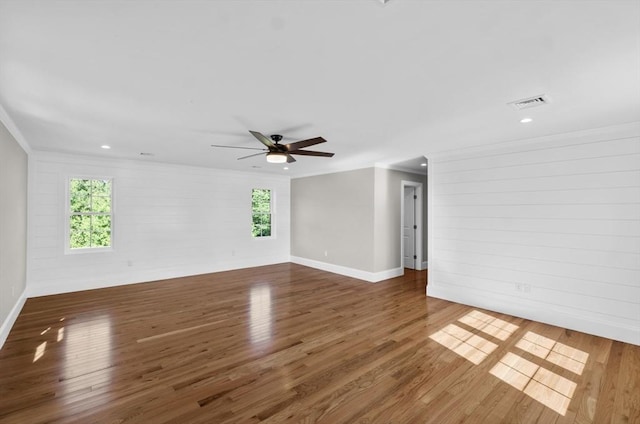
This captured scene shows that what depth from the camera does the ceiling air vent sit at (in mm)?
2656

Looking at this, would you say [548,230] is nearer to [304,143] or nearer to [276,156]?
[304,143]

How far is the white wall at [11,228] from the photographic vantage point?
3361mm

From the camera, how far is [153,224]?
6.33m

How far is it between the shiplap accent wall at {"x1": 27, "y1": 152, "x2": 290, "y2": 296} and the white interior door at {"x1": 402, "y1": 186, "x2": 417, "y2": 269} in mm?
3190

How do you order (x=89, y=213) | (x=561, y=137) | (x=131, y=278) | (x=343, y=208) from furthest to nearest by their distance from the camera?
(x=343, y=208), (x=131, y=278), (x=89, y=213), (x=561, y=137)

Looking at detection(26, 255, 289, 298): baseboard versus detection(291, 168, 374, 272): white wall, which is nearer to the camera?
detection(26, 255, 289, 298): baseboard

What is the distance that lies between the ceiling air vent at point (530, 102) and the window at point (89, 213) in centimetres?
673

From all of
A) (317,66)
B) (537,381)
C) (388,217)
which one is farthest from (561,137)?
(317,66)

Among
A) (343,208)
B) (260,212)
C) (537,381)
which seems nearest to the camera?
(537,381)

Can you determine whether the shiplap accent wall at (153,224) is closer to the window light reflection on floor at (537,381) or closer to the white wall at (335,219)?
the white wall at (335,219)

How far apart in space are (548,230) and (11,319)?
6.98m

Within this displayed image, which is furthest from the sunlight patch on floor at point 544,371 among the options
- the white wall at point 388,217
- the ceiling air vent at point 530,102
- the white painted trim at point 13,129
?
the white painted trim at point 13,129

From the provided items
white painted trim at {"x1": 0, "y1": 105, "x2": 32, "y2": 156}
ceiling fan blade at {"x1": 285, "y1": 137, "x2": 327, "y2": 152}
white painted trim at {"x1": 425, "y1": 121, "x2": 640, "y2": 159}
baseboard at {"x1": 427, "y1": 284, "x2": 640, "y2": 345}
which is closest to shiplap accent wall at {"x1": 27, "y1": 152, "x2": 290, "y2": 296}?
white painted trim at {"x1": 0, "y1": 105, "x2": 32, "y2": 156}

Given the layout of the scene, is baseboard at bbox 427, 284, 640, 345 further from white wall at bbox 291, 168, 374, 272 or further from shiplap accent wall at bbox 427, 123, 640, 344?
white wall at bbox 291, 168, 374, 272
